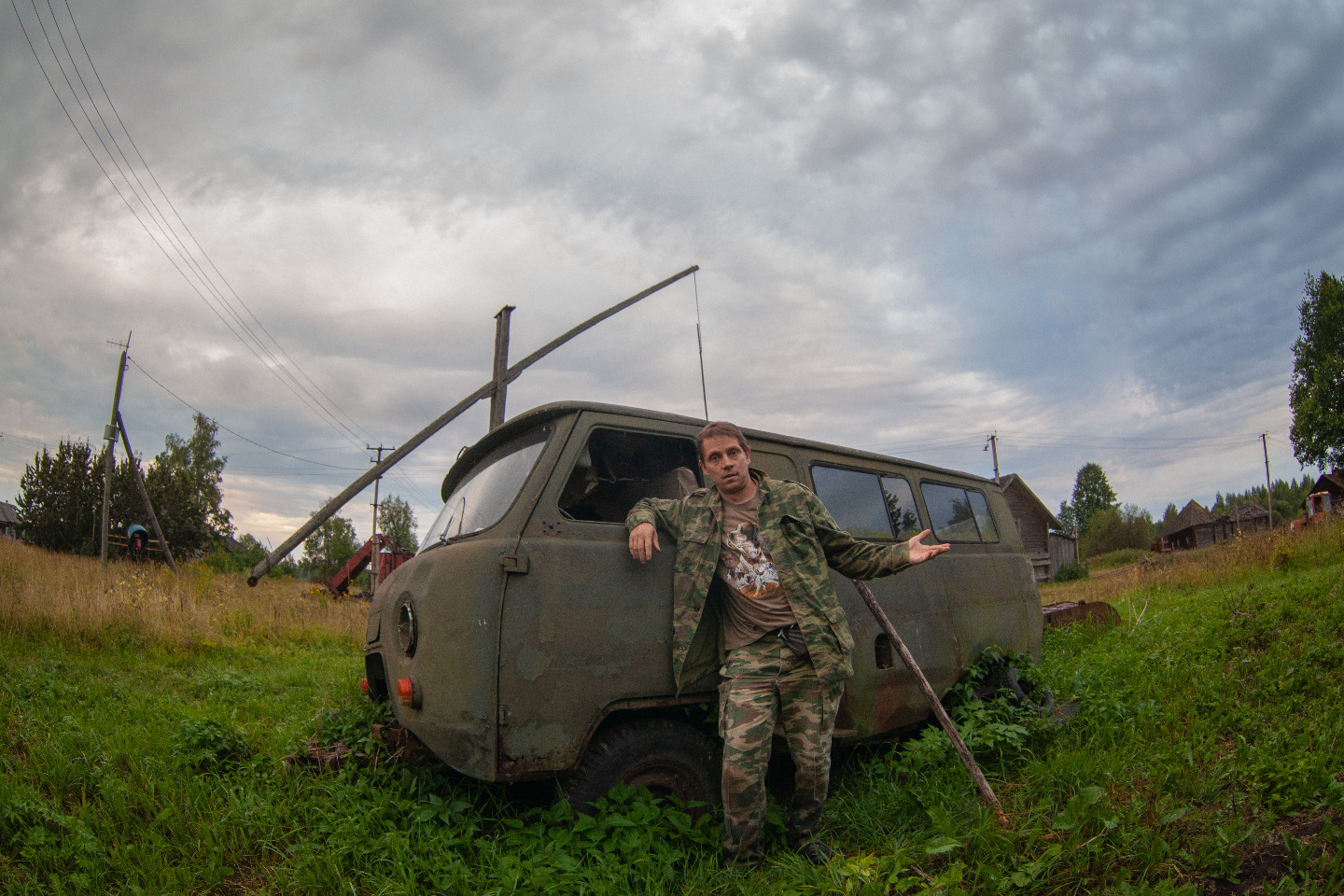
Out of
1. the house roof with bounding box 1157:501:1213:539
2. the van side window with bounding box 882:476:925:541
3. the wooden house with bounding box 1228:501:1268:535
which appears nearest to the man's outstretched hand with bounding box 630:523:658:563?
the van side window with bounding box 882:476:925:541

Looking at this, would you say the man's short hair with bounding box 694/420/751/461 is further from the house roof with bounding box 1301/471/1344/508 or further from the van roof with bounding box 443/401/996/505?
the house roof with bounding box 1301/471/1344/508

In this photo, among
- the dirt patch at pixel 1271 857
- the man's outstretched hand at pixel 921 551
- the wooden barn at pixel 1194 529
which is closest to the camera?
the dirt patch at pixel 1271 857

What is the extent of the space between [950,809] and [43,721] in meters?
5.73

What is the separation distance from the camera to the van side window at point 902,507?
488 cm

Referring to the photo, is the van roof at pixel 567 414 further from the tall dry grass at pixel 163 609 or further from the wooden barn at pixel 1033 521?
the wooden barn at pixel 1033 521

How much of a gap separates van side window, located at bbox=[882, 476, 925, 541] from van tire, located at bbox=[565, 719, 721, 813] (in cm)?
207

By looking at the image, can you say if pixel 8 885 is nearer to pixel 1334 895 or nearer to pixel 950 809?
pixel 950 809

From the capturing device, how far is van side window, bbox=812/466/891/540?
446cm

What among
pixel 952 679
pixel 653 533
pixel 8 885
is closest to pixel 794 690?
pixel 653 533

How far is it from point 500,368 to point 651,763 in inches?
298

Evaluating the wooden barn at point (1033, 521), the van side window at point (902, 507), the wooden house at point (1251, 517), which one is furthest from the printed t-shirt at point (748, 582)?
the wooden house at point (1251, 517)

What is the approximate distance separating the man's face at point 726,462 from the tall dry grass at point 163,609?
7.54 m

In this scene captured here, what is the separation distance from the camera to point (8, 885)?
3.17m

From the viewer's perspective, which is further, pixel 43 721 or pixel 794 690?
pixel 43 721
